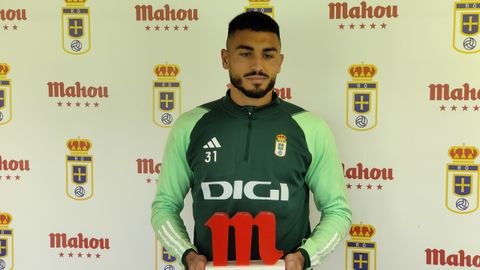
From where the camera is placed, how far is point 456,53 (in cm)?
170

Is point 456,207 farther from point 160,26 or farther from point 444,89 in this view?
point 160,26

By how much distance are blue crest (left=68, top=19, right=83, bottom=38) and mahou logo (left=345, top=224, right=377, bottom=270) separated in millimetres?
1279

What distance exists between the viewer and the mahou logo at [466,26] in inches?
66.0

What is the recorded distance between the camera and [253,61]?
1.31 m

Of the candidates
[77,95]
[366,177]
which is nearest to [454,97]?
[366,177]

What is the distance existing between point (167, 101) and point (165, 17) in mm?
317

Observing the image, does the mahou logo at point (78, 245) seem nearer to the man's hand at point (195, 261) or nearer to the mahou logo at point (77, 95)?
the mahou logo at point (77, 95)

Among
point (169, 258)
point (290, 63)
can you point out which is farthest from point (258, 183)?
point (169, 258)

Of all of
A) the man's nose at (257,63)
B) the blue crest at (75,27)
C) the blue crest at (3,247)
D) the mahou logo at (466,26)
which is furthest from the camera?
the blue crest at (3,247)

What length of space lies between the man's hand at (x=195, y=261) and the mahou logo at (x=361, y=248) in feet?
2.54

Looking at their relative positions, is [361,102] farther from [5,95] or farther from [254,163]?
[5,95]

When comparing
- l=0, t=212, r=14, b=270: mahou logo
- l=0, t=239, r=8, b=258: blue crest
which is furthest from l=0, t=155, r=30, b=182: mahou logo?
l=0, t=239, r=8, b=258: blue crest

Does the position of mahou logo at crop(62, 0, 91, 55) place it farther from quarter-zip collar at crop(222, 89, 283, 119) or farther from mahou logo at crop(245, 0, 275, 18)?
quarter-zip collar at crop(222, 89, 283, 119)

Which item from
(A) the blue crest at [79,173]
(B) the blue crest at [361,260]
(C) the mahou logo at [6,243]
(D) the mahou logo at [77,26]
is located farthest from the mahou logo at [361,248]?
(C) the mahou logo at [6,243]
